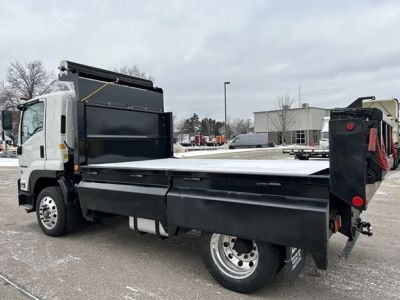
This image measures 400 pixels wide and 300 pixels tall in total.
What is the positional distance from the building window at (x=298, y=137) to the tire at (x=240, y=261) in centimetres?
6407

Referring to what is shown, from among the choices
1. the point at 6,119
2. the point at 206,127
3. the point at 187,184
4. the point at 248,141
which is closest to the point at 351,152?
the point at 187,184

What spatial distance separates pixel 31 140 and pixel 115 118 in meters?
1.57

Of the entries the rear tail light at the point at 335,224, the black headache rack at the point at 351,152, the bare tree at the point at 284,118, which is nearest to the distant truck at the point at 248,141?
the bare tree at the point at 284,118

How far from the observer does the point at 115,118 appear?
6480 mm

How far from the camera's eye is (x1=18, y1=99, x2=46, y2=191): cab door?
629 centimetres

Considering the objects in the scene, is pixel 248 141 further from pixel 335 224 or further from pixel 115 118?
pixel 335 224

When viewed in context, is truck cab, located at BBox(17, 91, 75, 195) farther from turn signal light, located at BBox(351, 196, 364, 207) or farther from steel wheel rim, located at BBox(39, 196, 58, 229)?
turn signal light, located at BBox(351, 196, 364, 207)


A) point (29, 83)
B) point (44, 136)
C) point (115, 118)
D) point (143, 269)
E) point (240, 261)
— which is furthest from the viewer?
point (29, 83)

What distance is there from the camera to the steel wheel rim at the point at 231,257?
12.9 feet

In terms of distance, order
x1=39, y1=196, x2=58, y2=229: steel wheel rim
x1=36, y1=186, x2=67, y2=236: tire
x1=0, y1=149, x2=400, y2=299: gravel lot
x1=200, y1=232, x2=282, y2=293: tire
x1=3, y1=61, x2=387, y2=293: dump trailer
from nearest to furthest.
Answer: x1=3, y1=61, x2=387, y2=293: dump trailer < x1=200, y1=232, x2=282, y2=293: tire < x1=0, y1=149, x2=400, y2=299: gravel lot < x1=36, y1=186, x2=67, y2=236: tire < x1=39, y1=196, x2=58, y2=229: steel wheel rim

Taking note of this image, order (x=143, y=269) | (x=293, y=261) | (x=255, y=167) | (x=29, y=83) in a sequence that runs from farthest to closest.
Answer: (x=29, y=83) < (x=143, y=269) < (x=255, y=167) < (x=293, y=261)

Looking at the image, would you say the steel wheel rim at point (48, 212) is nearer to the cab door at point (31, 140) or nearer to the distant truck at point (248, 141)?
Result: the cab door at point (31, 140)

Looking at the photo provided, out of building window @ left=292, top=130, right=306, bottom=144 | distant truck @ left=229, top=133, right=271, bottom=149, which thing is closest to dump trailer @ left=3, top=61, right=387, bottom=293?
distant truck @ left=229, top=133, right=271, bottom=149

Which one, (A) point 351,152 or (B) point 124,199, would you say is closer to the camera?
(A) point 351,152
